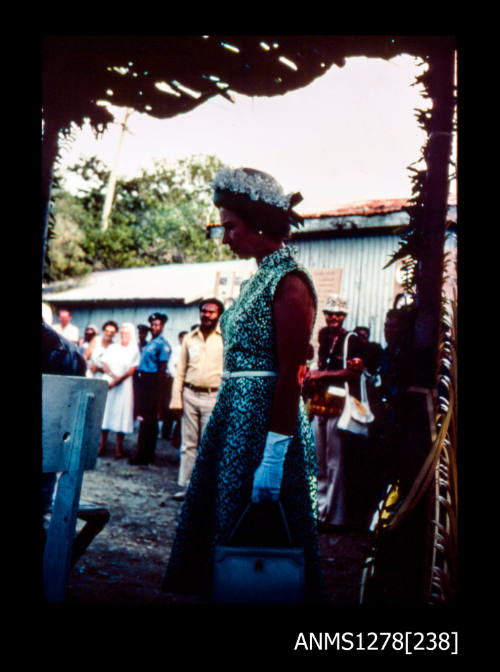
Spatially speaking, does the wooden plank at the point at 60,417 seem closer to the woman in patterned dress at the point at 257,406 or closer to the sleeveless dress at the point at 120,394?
the woman in patterned dress at the point at 257,406

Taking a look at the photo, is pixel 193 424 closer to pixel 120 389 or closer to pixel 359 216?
pixel 120 389

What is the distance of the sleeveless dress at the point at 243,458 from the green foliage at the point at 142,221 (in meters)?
23.6

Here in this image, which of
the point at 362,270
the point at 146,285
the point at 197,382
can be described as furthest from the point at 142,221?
the point at 197,382

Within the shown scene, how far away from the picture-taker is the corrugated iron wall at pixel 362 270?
35.2ft

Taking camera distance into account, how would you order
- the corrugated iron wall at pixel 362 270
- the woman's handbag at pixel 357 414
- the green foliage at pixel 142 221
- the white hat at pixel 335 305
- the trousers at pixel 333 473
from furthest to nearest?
the green foliage at pixel 142 221, the corrugated iron wall at pixel 362 270, the white hat at pixel 335 305, the trousers at pixel 333 473, the woman's handbag at pixel 357 414

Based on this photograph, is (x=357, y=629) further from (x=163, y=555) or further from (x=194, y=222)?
(x=194, y=222)

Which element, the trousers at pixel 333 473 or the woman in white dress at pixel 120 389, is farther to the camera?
the woman in white dress at pixel 120 389

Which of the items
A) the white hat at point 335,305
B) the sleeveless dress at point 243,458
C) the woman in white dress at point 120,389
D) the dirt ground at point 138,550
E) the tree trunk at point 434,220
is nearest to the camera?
the sleeveless dress at point 243,458

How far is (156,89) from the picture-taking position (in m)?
3.41

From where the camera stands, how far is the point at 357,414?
5301 millimetres

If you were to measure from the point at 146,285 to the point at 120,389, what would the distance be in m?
13.0

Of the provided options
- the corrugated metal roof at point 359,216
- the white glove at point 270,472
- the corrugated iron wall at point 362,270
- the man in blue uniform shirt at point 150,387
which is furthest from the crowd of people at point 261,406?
the corrugated iron wall at point 362,270

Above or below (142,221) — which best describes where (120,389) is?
below

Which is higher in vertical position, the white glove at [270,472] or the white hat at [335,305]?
the white hat at [335,305]
